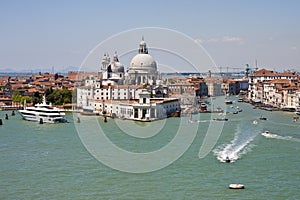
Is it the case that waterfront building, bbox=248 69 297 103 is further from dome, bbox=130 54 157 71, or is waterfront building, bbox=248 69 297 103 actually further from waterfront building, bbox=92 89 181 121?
waterfront building, bbox=92 89 181 121

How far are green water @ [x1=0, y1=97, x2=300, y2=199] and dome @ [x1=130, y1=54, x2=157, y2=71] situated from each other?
824 centimetres

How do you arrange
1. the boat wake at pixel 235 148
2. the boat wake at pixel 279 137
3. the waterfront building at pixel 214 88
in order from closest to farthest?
the boat wake at pixel 235 148
the boat wake at pixel 279 137
the waterfront building at pixel 214 88

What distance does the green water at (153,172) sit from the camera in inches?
188

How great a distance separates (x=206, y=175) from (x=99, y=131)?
4.20 meters

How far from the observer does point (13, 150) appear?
7.05 metres

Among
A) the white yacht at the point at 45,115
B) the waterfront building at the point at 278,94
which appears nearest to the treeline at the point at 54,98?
the white yacht at the point at 45,115

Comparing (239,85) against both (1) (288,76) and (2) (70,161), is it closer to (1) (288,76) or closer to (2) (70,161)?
(1) (288,76)

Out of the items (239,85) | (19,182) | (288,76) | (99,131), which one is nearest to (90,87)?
(99,131)

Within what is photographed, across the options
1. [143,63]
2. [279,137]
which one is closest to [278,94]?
[143,63]

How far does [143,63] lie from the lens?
17.0 metres

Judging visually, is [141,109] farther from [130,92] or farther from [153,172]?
[153,172]

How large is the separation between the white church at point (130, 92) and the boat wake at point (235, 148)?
3.89 meters

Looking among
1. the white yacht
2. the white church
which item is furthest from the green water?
the white church

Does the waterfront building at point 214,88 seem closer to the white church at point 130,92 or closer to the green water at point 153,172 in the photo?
the white church at point 130,92
